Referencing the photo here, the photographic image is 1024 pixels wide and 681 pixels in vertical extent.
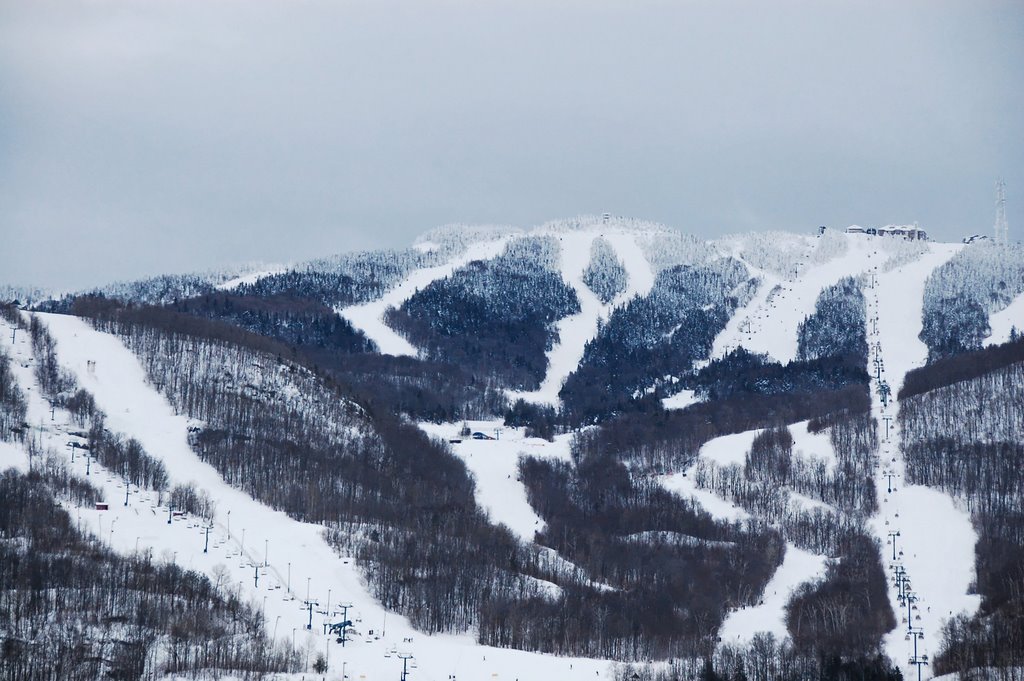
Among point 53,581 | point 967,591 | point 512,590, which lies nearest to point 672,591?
point 512,590

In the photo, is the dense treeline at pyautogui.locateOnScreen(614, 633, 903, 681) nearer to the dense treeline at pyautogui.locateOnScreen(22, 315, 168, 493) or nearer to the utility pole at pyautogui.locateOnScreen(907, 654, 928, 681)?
the utility pole at pyautogui.locateOnScreen(907, 654, 928, 681)

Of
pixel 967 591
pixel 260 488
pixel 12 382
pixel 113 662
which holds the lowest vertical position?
pixel 113 662

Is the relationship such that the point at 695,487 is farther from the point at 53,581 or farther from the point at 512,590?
the point at 53,581

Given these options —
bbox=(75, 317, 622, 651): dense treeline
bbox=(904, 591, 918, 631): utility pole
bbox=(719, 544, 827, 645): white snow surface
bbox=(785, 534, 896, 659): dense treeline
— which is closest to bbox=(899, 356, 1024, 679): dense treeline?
bbox=(904, 591, 918, 631): utility pole

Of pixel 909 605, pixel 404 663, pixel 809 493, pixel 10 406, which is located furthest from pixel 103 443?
pixel 909 605

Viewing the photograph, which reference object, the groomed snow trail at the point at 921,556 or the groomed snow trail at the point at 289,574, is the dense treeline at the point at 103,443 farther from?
the groomed snow trail at the point at 921,556

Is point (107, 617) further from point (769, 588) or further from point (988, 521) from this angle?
point (988, 521)
